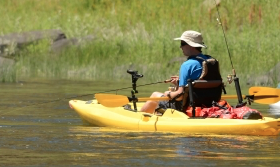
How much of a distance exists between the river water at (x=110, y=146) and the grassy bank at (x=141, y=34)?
912 cm

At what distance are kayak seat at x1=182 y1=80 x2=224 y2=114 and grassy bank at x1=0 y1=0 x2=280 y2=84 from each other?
9.59 meters

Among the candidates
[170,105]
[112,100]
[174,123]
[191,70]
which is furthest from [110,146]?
[170,105]

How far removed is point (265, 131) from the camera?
10484 millimetres

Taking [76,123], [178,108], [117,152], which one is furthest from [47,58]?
[117,152]

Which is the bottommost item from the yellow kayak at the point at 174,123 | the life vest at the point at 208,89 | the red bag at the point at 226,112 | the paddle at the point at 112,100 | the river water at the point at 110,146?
the river water at the point at 110,146

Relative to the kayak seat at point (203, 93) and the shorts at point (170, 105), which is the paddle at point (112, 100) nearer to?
the shorts at point (170, 105)

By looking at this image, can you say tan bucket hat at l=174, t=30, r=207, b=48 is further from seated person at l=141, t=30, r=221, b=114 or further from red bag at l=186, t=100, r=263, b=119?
red bag at l=186, t=100, r=263, b=119

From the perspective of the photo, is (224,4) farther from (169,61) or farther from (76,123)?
(76,123)

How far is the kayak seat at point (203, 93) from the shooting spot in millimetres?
10898

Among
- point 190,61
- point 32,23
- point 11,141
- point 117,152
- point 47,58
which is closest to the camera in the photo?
point 117,152

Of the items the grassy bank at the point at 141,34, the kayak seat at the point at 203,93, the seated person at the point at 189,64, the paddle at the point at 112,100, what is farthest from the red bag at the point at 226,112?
the grassy bank at the point at 141,34

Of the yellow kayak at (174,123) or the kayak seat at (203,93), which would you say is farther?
the kayak seat at (203,93)

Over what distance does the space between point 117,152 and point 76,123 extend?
3.61 metres

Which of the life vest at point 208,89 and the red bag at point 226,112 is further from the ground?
the life vest at point 208,89
